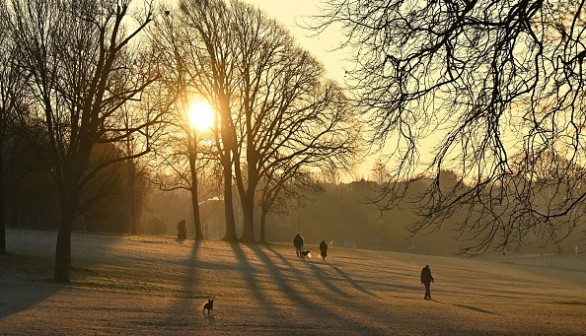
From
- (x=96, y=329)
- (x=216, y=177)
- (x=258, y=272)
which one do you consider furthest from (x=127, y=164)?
(x=96, y=329)

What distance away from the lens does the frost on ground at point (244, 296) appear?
19703mm

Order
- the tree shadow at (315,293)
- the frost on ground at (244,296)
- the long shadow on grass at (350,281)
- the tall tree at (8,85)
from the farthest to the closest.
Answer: the long shadow on grass at (350,281) → the tall tree at (8,85) → the tree shadow at (315,293) → the frost on ground at (244,296)

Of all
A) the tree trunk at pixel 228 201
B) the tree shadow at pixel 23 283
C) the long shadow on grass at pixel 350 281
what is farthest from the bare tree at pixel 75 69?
the tree trunk at pixel 228 201

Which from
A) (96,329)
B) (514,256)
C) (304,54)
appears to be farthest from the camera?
(514,256)

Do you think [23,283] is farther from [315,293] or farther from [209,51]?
[209,51]

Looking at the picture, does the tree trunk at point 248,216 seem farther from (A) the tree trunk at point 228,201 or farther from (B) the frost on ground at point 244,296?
(B) the frost on ground at point 244,296

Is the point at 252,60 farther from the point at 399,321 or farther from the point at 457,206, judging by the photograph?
the point at 457,206

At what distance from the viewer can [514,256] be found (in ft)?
327

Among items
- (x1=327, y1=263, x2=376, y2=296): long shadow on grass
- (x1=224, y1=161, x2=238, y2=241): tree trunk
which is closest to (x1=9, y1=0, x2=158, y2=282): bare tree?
(x1=327, y1=263, x2=376, y2=296): long shadow on grass

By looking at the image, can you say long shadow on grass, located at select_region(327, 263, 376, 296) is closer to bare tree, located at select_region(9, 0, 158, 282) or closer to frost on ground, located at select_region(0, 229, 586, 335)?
frost on ground, located at select_region(0, 229, 586, 335)

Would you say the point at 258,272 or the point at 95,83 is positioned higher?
the point at 95,83

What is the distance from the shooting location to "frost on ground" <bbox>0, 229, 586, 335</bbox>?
1970 centimetres

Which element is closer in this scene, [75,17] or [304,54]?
[75,17]

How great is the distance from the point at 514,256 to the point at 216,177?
175ft
